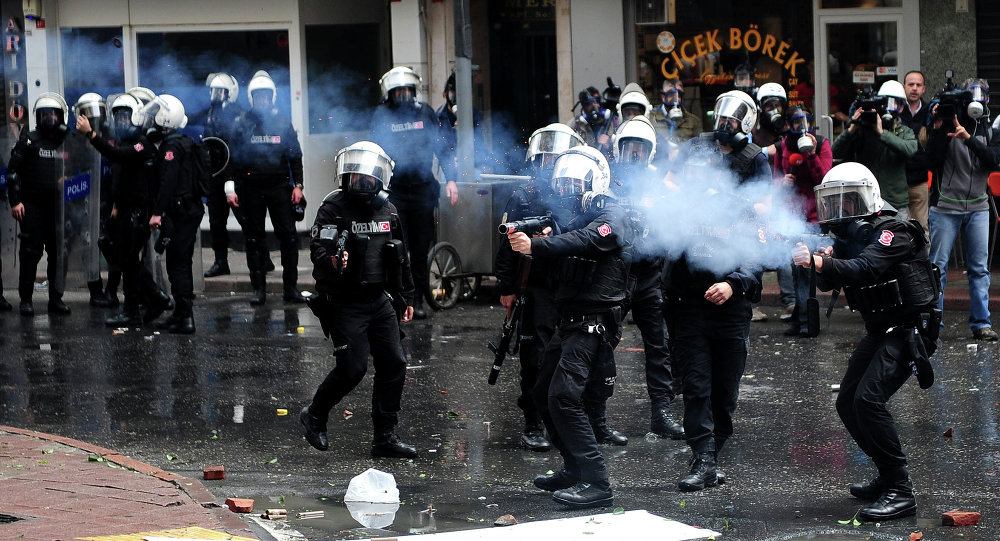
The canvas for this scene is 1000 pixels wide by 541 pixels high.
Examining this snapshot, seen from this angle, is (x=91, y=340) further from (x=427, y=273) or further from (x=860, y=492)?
(x=860, y=492)

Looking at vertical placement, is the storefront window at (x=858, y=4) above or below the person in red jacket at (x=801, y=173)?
above

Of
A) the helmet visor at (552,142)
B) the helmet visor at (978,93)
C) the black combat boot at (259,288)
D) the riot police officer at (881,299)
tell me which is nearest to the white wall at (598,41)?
the black combat boot at (259,288)

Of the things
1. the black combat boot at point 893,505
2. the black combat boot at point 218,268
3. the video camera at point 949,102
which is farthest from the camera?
the black combat boot at point 218,268

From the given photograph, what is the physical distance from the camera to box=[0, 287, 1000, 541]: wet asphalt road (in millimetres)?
6770

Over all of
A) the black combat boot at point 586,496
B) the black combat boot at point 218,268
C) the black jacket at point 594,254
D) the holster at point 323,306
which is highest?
the black jacket at point 594,254

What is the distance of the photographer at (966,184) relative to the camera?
10938 millimetres

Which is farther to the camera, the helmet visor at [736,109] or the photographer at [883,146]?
the photographer at [883,146]

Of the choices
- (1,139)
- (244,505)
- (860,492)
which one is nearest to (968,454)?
(860,492)

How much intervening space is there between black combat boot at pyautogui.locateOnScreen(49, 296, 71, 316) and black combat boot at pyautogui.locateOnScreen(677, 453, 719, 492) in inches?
307

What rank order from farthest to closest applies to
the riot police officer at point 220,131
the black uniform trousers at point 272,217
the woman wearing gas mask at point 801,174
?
the riot police officer at point 220,131 < the black uniform trousers at point 272,217 < the woman wearing gas mask at point 801,174

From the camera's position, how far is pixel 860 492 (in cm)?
679

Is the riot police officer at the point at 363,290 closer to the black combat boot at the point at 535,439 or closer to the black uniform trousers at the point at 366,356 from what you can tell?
the black uniform trousers at the point at 366,356

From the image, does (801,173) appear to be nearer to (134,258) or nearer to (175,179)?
(175,179)

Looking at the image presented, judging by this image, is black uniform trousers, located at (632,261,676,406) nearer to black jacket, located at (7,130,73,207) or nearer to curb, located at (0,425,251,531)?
curb, located at (0,425,251,531)
